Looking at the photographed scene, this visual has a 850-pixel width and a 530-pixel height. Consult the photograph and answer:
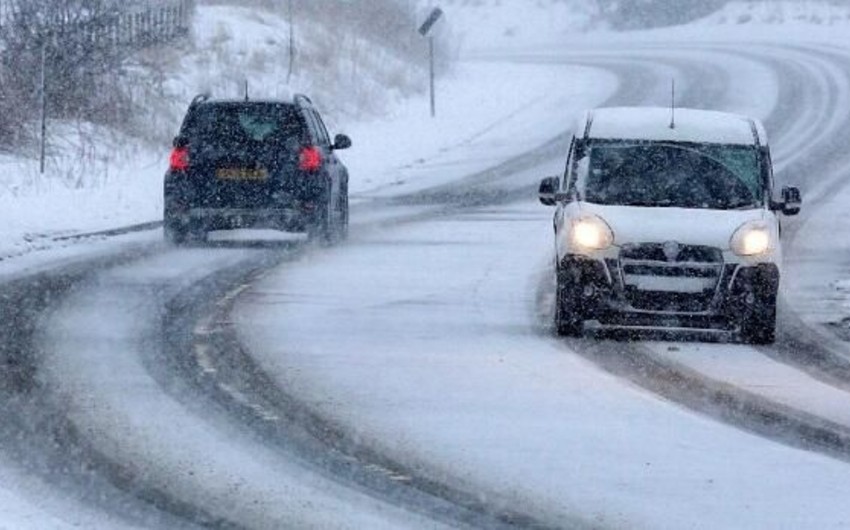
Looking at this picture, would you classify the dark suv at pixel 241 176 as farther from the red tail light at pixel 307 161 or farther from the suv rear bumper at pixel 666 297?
the suv rear bumper at pixel 666 297

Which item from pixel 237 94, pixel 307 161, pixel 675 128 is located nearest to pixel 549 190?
pixel 675 128

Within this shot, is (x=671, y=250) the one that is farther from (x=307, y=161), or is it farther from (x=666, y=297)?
(x=307, y=161)

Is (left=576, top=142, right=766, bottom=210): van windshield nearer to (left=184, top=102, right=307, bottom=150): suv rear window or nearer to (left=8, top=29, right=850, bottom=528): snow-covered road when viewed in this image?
(left=8, top=29, right=850, bottom=528): snow-covered road

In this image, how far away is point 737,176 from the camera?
16578mm

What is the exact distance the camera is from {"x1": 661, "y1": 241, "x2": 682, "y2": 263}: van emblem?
1537 cm

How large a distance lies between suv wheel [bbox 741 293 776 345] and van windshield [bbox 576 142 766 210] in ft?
3.04

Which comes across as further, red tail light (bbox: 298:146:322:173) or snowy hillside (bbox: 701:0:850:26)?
snowy hillside (bbox: 701:0:850:26)

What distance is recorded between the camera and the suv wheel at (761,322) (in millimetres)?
15641

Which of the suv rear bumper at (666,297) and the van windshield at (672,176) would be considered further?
the van windshield at (672,176)

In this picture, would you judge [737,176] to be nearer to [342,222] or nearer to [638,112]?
[638,112]

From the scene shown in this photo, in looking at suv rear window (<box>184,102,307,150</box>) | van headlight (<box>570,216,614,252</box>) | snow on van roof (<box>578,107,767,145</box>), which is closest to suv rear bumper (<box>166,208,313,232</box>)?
suv rear window (<box>184,102,307,150</box>)

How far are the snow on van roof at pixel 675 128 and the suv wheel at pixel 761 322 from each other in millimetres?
1606

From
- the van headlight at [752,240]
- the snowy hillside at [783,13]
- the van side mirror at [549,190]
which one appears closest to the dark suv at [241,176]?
the van side mirror at [549,190]

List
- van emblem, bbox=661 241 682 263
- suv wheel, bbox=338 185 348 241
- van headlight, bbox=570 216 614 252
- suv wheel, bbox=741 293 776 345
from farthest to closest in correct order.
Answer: suv wheel, bbox=338 185 348 241 → suv wheel, bbox=741 293 776 345 → van headlight, bbox=570 216 614 252 → van emblem, bbox=661 241 682 263
